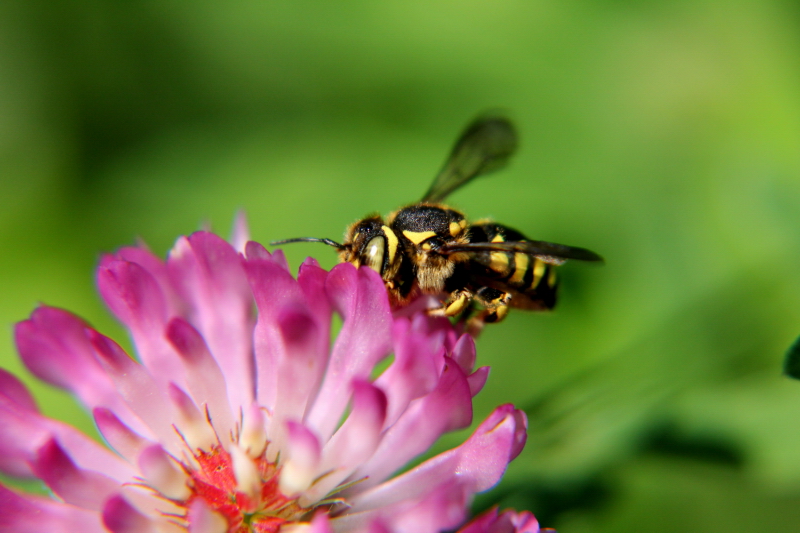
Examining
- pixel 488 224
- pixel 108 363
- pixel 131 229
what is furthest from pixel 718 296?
pixel 131 229

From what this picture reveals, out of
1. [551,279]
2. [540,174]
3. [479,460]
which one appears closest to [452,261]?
[551,279]

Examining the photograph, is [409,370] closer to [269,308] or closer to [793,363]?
[269,308]

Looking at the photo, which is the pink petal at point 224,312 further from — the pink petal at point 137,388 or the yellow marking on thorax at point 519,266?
the yellow marking on thorax at point 519,266

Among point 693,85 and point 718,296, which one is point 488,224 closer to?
point 718,296

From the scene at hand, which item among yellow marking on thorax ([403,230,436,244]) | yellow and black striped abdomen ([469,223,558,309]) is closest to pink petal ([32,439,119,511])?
yellow marking on thorax ([403,230,436,244])

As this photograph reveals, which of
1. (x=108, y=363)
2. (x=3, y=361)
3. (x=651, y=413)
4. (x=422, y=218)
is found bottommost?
(x=651, y=413)

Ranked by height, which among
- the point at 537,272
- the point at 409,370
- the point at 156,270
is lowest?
the point at 409,370

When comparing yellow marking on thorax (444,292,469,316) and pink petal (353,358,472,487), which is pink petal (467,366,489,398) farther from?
yellow marking on thorax (444,292,469,316)
